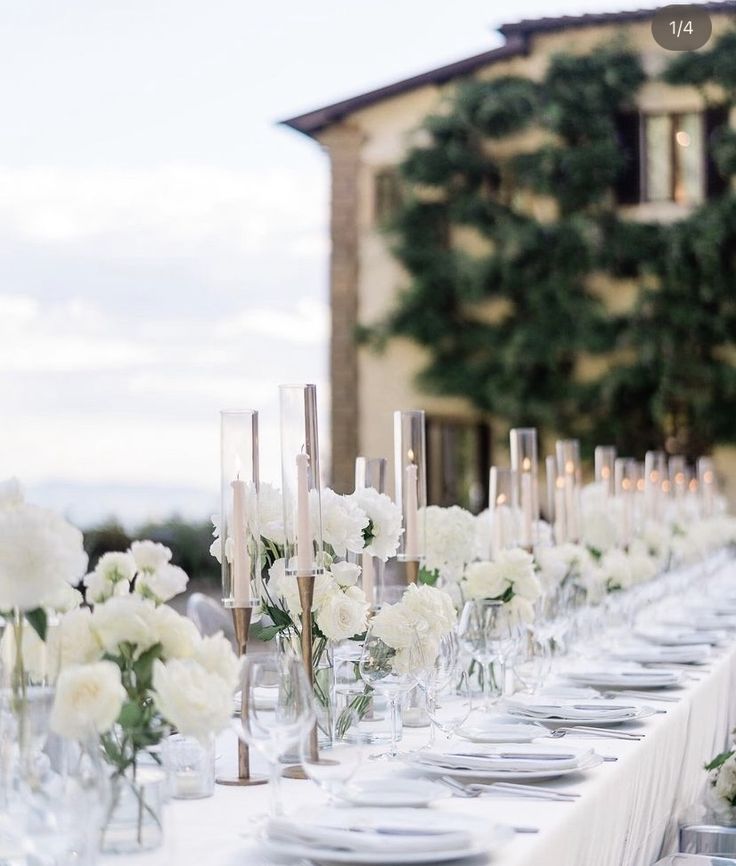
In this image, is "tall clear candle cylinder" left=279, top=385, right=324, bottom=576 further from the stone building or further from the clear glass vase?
the stone building

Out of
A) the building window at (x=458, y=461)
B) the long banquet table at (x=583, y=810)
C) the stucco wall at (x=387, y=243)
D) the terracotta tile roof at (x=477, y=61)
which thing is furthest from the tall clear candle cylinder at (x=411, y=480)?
the terracotta tile roof at (x=477, y=61)

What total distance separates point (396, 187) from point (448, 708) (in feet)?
43.5

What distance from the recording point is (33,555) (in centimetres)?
161

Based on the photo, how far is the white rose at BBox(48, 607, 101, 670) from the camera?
1705 millimetres

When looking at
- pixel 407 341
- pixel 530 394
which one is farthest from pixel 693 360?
pixel 407 341

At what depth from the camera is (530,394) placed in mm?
14719

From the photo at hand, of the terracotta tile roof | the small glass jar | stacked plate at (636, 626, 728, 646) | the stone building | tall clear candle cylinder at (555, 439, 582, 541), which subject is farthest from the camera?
the terracotta tile roof

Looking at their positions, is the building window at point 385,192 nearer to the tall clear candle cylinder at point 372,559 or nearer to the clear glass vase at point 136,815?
the tall clear candle cylinder at point 372,559

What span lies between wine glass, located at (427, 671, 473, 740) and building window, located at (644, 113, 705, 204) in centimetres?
1244

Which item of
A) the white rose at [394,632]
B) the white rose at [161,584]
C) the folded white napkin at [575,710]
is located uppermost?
the white rose at [161,584]

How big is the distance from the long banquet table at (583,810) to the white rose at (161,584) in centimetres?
30

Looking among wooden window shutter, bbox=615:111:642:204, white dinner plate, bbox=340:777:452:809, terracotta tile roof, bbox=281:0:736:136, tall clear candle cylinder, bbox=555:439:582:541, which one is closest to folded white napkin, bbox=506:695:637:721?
white dinner plate, bbox=340:777:452:809

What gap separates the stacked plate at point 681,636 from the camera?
4152 mm

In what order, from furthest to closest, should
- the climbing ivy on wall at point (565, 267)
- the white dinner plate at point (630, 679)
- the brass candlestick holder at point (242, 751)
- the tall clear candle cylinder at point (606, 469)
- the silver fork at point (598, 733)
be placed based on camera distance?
the climbing ivy on wall at point (565, 267) < the tall clear candle cylinder at point (606, 469) < the white dinner plate at point (630, 679) < the silver fork at point (598, 733) < the brass candlestick holder at point (242, 751)
